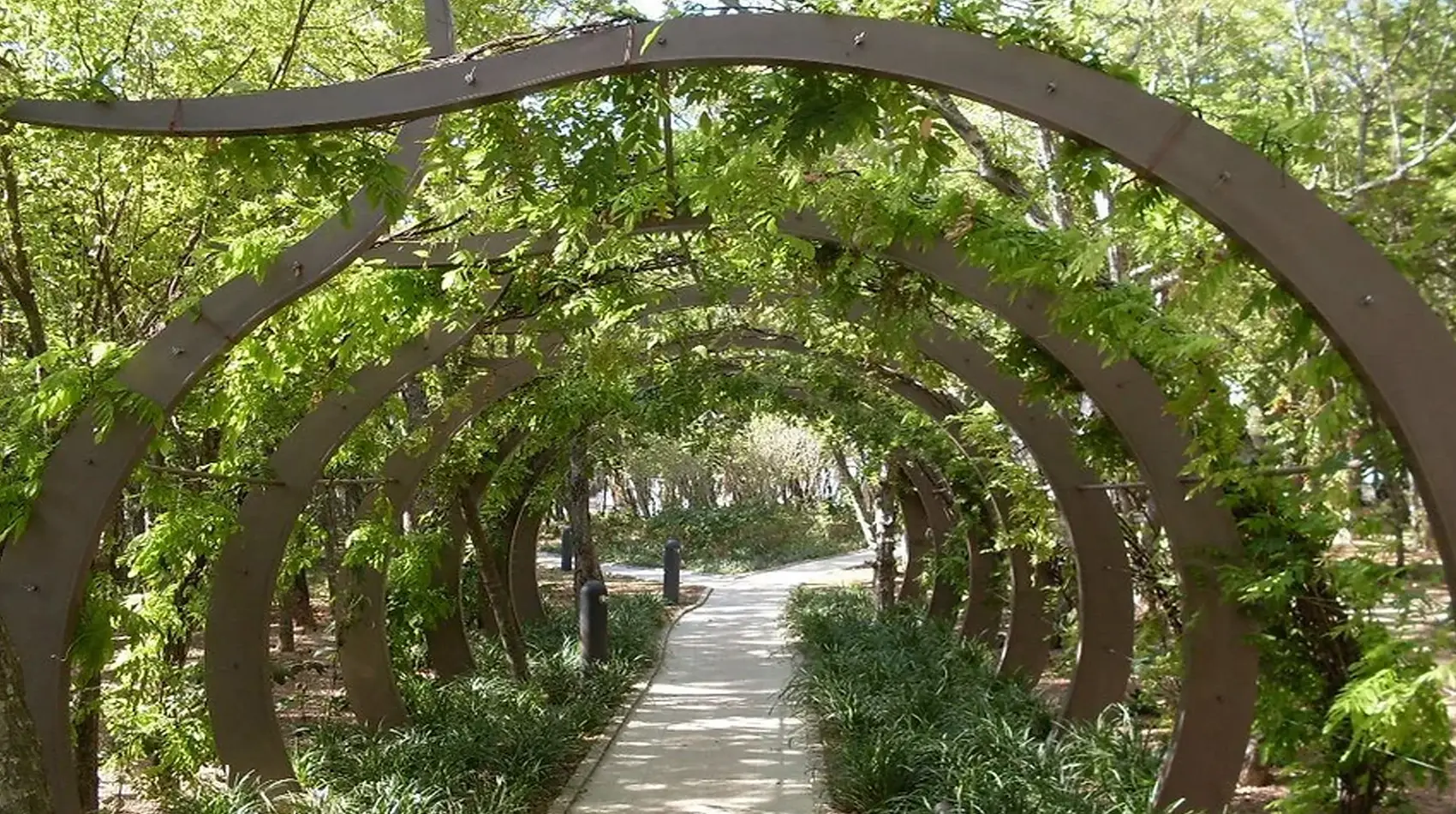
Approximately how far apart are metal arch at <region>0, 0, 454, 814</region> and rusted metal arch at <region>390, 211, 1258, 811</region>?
3.82 ft

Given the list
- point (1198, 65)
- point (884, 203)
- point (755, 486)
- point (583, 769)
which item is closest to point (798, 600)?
point (583, 769)

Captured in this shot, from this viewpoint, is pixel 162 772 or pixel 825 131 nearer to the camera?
pixel 825 131

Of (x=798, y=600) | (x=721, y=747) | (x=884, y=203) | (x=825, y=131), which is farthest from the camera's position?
(x=798, y=600)

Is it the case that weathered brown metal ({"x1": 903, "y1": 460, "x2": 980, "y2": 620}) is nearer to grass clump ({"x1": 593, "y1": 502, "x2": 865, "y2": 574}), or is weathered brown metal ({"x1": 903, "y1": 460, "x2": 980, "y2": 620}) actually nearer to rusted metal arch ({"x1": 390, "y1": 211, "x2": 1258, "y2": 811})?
rusted metal arch ({"x1": 390, "y1": 211, "x2": 1258, "y2": 811})

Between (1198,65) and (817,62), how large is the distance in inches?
249

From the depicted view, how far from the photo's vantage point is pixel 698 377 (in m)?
11.7

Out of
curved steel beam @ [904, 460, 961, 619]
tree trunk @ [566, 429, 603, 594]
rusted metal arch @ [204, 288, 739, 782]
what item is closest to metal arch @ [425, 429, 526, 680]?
tree trunk @ [566, 429, 603, 594]

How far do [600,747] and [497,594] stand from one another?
6.71 feet

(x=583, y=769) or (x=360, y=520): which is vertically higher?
(x=360, y=520)

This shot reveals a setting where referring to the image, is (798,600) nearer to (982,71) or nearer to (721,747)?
(721,747)

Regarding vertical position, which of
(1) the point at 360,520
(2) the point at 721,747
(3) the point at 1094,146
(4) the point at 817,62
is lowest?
(2) the point at 721,747

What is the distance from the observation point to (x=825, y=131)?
9.88 feet

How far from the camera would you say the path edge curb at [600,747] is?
24.3 feet

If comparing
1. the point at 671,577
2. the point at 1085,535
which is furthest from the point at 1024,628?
the point at 671,577
